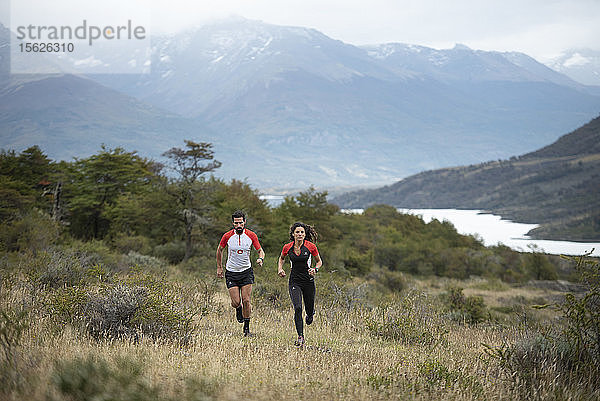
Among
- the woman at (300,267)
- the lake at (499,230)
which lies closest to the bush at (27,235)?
the woman at (300,267)

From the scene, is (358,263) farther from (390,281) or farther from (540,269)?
(540,269)

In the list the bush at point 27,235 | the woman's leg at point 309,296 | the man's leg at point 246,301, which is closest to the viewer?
the woman's leg at point 309,296

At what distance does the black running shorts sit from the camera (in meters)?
8.18

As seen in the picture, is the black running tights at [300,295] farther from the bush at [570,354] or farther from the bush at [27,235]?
the bush at [27,235]

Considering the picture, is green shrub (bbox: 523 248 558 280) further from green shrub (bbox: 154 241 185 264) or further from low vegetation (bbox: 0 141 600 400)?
low vegetation (bbox: 0 141 600 400)

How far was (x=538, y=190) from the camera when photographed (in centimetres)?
14638

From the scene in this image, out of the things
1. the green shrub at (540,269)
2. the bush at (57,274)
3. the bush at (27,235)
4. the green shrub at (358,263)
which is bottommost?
the green shrub at (540,269)

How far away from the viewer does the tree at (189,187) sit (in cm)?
2892

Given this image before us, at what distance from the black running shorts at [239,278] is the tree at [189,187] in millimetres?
20303

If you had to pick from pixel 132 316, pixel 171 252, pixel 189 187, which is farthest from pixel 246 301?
pixel 171 252

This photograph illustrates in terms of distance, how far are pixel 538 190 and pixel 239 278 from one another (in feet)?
509

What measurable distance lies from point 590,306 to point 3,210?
2551 cm

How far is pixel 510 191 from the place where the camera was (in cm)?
15588

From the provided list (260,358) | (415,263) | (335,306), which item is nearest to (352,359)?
(260,358)
